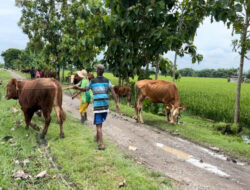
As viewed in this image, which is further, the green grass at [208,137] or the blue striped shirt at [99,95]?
the green grass at [208,137]

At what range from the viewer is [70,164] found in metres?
4.47

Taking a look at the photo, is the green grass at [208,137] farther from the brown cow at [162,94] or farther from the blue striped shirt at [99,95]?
the blue striped shirt at [99,95]

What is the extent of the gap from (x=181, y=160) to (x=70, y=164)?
2420mm

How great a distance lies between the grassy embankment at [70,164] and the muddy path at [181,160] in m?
0.44

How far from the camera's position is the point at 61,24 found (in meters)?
25.2

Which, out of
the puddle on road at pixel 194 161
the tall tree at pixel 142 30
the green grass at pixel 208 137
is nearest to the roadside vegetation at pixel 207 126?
the green grass at pixel 208 137

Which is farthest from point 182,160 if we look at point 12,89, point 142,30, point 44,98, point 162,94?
point 142,30

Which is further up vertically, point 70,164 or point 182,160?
point 70,164

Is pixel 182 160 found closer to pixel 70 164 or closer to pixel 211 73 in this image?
pixel 70 164

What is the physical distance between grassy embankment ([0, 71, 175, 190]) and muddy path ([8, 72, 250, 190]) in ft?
1.46

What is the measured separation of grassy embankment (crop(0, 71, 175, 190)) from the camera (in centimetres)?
379

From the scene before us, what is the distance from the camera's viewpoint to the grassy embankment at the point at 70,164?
3789mm

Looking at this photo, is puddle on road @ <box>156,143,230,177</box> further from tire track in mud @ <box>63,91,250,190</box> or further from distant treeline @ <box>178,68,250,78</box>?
distant treeline @ <box>178,68,250,78</box>

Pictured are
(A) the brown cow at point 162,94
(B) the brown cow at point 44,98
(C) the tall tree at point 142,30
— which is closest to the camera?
(B) the brown cow at point 44,98
